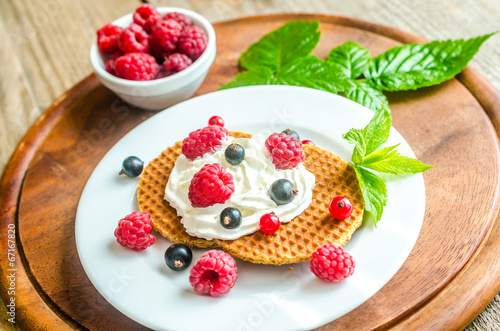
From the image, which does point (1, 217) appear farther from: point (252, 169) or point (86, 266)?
point (252, 169)

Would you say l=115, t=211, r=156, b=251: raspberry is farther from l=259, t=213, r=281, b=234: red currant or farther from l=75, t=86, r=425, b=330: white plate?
l=259, t=213, r=281, b=234: red currant

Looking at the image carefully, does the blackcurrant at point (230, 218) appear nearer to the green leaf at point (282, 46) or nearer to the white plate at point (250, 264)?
the white plate at point (250, 264)

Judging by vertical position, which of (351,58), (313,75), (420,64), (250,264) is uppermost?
(420,64)

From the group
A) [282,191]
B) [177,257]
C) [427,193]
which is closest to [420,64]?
[427,193]

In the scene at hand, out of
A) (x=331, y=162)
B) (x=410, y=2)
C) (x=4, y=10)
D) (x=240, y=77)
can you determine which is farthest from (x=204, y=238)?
(x=4, y=10)

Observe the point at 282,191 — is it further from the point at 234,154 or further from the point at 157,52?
the point at 157,52
